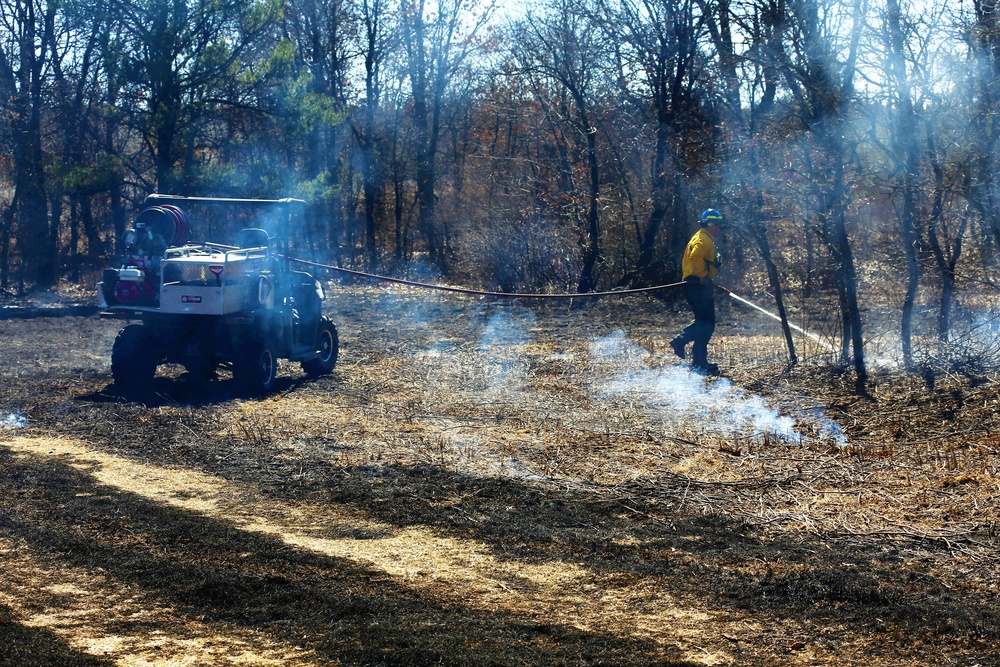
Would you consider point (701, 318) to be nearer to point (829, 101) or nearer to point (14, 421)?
point (829, 101)

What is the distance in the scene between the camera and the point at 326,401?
11.3 m

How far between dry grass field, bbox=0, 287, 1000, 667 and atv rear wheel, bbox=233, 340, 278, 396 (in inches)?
10.8

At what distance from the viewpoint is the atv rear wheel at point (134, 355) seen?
11.5 meters

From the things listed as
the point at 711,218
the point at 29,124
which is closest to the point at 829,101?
the point at 711,218

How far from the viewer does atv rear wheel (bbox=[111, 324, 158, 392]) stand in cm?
1155

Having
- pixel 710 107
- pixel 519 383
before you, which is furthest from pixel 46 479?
pixel 710 107

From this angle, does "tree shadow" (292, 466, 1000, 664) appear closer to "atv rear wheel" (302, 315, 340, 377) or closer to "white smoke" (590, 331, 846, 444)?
"white smoke" (590, 331, 846, 444)

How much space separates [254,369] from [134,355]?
4.46 feet

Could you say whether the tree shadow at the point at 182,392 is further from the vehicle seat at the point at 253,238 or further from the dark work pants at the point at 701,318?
the dark work pants at the point at 701,318

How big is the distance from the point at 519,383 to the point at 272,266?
3.27 m

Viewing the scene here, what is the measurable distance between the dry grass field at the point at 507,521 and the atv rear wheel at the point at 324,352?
84 cm

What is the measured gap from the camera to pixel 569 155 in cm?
2612

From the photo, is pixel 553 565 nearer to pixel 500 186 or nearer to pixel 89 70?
pixel 500 186

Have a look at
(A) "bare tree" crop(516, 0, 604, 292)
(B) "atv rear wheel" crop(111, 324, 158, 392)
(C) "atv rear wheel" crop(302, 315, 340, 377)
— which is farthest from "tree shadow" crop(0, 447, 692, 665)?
(A) "bare tree" crop(516, 0, 604, 292)
